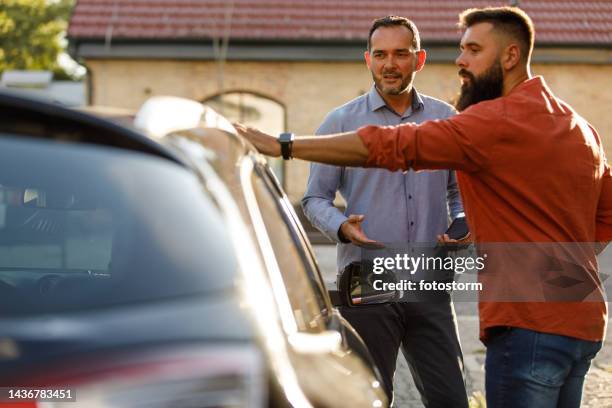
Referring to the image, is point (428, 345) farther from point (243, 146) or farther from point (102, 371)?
point (102, 371)

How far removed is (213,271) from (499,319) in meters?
1.72

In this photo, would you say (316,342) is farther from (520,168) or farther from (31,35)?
(31,35)

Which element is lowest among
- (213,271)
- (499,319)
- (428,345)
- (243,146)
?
(428,345)

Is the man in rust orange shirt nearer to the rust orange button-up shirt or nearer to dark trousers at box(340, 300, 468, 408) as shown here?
the rust orange button-up shirt

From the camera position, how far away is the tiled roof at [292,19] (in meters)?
24.3

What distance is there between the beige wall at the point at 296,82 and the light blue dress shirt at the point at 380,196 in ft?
65.2

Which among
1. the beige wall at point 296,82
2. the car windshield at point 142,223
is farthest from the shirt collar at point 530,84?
the beige wall at point 296,82

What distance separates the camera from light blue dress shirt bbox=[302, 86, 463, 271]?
15.3 feet

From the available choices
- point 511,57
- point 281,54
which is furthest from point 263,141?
point 281,54

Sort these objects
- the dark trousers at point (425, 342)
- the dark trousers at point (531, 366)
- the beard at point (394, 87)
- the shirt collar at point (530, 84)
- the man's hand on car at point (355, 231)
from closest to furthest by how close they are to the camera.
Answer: the dark trousers at point (531, 366) → the shirt collar at point (530, 84) → the man's hand on car at point (355, 231) → the dark trousers at point (425, 342) → the beard at point (394, 87)

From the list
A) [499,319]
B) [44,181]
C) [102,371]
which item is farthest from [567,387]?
[102,371]

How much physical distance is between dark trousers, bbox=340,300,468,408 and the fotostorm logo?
271 mm

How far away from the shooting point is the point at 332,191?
4.80 metres

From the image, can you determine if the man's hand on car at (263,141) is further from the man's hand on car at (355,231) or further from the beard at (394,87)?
the beard at (394,87)
